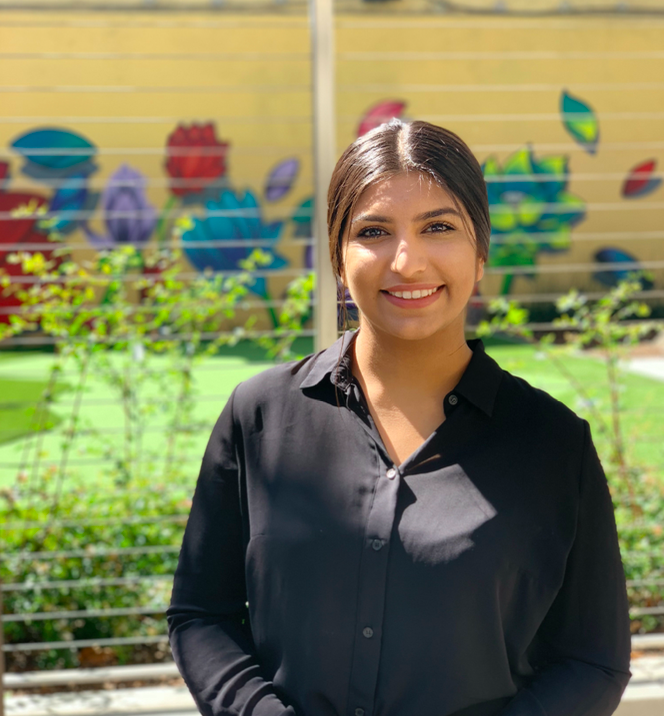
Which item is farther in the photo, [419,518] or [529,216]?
[529,216]

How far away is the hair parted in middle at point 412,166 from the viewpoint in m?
1.18

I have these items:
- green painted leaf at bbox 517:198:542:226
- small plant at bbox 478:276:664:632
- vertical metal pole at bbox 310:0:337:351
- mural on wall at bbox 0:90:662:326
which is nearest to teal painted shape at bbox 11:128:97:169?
mural on wall at bbox 0:90:662:326

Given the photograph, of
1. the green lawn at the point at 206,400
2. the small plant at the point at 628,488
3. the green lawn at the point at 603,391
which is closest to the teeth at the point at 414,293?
the small plant at the point at 628,488

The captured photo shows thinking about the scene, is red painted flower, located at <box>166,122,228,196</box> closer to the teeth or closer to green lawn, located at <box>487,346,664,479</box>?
green lawn, located at <box>487,346,664,479</box>

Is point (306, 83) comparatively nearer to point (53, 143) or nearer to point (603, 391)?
point (53, 143)

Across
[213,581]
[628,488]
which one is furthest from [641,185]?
[213,581]

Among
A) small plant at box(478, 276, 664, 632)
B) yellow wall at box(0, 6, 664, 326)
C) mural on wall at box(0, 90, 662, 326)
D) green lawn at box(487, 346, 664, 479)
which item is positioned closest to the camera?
small plant at box(478, 276, 664, 632)

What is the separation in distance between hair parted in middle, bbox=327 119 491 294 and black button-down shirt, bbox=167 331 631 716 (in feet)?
0.76

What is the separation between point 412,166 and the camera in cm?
118

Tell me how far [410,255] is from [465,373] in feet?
0.71

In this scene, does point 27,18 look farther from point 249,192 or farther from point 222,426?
point 222,426

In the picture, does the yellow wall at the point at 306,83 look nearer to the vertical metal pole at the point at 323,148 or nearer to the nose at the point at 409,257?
the vertical metal pole at the point at 323,148

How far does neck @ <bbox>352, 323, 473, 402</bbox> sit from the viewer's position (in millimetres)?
1262

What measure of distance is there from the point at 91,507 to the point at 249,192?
7573mm
